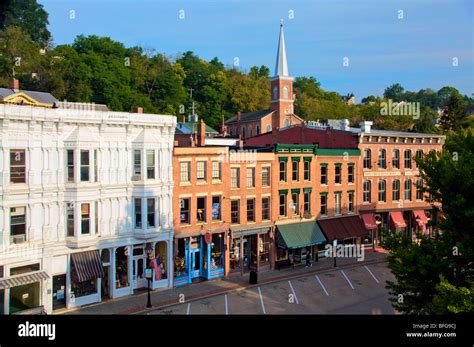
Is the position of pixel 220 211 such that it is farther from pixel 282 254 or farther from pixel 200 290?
pixel 282 254

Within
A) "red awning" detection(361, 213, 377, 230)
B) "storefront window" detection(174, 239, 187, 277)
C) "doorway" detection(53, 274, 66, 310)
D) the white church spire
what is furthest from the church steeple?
"doorway" detection(53, 274, 66, 310)

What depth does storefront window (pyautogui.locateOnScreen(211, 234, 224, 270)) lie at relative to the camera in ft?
104

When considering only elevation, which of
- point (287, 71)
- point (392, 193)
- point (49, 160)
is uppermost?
point (287, 71)

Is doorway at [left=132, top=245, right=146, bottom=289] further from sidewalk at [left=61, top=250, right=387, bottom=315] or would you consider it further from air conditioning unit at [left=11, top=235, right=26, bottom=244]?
air conditioning unit at [left=11, top=235, right=26, bottom=244]

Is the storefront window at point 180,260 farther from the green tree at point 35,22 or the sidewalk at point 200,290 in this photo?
the green tree at point 35,22

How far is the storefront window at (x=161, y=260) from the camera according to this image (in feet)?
93.9

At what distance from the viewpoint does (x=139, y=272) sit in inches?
1111

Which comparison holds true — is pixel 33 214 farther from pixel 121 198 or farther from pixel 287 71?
pixel 287 71

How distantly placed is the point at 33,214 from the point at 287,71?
63.4 m

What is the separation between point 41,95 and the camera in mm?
42688

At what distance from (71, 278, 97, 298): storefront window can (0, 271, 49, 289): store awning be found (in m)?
2.10
